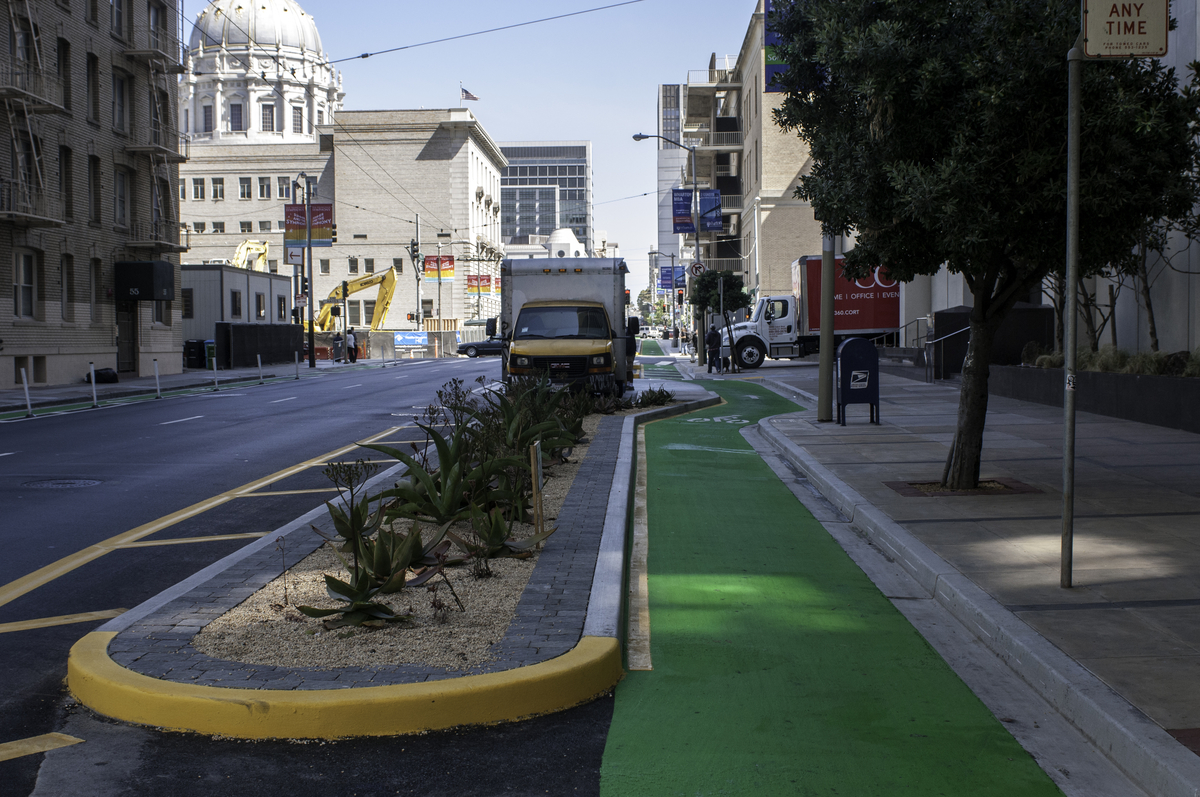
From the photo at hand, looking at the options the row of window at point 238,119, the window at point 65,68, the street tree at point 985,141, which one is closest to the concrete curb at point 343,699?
the street tree at point 985,141

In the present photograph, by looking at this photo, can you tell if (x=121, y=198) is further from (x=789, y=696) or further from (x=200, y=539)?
(x=789, y=696)

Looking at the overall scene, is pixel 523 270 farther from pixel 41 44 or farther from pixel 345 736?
pixel 41 44

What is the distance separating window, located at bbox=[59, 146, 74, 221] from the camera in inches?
1391

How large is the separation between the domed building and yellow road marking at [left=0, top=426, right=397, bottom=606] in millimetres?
118779

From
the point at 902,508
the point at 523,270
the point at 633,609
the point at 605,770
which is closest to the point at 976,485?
the point at 902,508

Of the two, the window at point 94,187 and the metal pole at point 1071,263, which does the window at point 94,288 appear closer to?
the window at point 94,187

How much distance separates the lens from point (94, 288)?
37125mm

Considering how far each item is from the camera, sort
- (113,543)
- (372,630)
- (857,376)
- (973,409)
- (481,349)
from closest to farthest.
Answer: (372,630)
(113,543)
(973,409)
(857,376)
(481,349)

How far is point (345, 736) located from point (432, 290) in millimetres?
104351

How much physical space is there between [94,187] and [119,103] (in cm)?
394

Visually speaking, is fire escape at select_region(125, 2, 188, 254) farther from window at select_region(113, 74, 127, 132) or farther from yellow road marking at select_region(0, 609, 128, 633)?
yellow road marking at select_region(0, 609, 128, 633)

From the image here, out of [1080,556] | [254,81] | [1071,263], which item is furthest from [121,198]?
[254,81]

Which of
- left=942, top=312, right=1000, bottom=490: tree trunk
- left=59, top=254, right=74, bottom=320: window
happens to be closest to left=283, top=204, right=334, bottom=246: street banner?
left=59, top=254, right=74, bottom=320: window

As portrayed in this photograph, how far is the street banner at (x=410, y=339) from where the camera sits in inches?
2911
